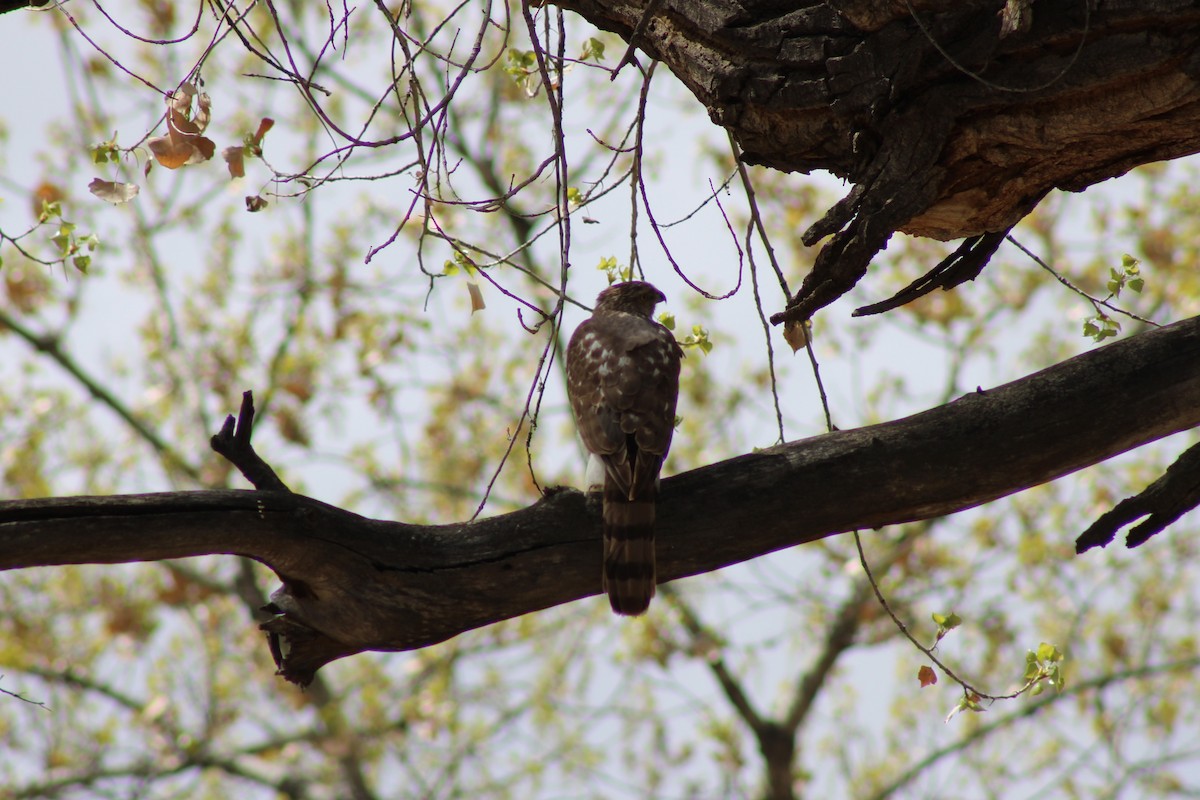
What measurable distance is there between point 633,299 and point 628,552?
250 cm

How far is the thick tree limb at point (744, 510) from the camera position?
3.32 m

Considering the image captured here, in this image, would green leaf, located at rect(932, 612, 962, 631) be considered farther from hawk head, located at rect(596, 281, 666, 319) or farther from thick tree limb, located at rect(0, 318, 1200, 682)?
hawk head, located at rect(596, 281, 666, 319)

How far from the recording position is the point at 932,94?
3.06 m

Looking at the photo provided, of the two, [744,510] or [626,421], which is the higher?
[626,421]

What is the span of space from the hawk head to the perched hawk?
0.53ft

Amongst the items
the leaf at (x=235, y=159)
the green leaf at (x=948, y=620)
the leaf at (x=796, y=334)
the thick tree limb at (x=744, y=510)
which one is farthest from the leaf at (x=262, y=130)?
the green leaf at (x=948, y=620)

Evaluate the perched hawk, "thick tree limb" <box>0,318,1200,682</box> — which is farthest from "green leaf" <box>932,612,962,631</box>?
the perched hawk

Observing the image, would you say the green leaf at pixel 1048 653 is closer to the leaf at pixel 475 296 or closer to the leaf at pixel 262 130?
the leaf at pixel 475 296

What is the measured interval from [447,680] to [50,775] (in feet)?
12.7

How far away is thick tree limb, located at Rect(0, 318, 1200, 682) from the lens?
3.32 meters

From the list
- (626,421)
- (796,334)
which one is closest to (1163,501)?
(796,334)

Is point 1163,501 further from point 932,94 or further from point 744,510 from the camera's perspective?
point 932,94

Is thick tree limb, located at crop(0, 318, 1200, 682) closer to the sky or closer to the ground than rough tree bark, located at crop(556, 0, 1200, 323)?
closer to the ground

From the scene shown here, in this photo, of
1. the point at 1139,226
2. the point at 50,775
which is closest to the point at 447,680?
the point at 50,775
